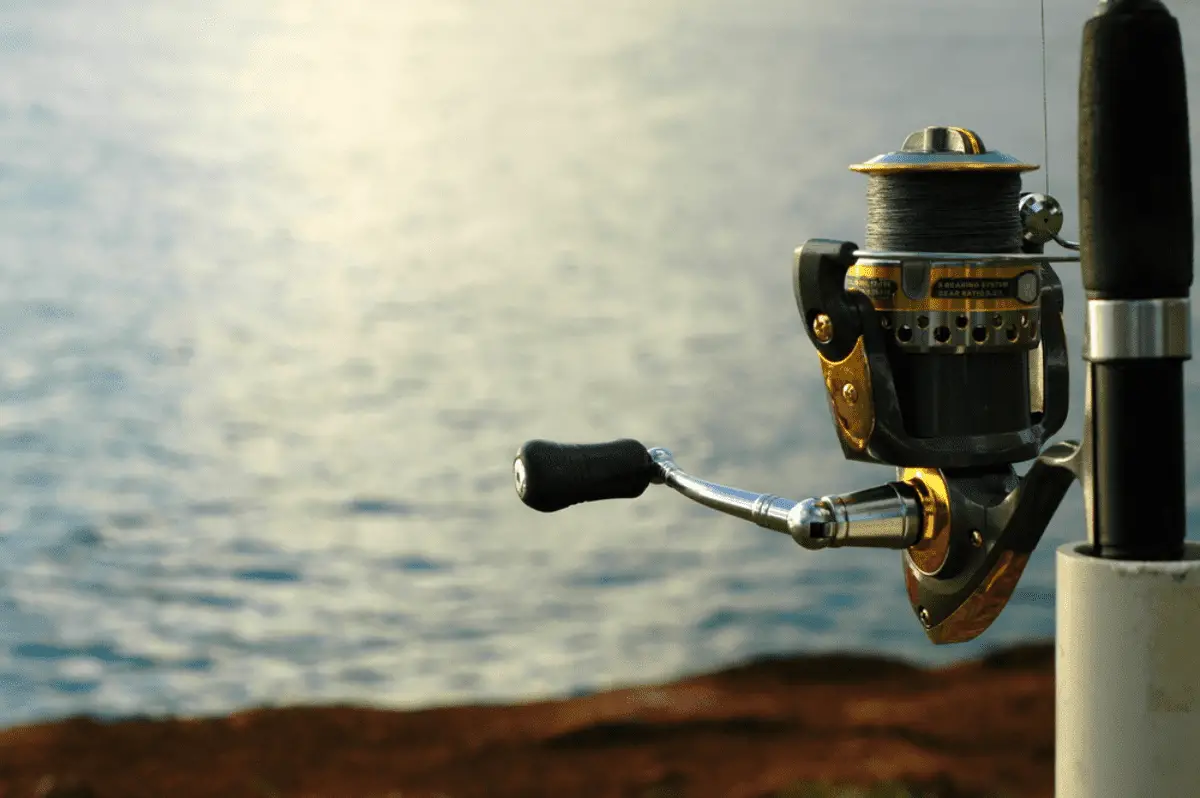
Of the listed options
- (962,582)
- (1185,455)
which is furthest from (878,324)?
(1185,455)

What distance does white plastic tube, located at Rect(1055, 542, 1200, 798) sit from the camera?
→ 1063 mm

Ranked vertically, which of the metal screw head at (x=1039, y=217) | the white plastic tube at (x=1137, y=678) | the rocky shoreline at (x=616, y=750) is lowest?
the rocky shoreline at (x=616, y=750)

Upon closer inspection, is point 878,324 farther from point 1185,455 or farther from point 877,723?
point 877,723

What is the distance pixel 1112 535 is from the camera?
1.11m

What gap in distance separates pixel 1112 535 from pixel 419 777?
13.2 ft

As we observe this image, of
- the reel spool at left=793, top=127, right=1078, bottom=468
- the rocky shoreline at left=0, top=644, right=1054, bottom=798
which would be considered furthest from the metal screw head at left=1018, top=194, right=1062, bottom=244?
the rocky shoreline at left=0, top=644, right=1054, bottom=798

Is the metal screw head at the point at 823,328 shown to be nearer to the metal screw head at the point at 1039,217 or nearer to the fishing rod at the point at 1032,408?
the fishing rod at the point at 1032,408

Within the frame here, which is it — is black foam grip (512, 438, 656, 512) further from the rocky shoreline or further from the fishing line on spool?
the rocky shoreline

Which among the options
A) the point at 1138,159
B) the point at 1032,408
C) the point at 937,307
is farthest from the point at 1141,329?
the point at 1032,408

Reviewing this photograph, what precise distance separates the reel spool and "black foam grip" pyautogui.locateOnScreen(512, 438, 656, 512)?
293 mm

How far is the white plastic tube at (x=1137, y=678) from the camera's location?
1063 mm

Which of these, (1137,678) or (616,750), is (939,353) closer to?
(1137,678)

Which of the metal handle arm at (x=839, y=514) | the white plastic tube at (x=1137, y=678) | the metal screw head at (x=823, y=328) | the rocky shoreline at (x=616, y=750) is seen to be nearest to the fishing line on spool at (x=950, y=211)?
the metal screw head at (x=823, y=328)

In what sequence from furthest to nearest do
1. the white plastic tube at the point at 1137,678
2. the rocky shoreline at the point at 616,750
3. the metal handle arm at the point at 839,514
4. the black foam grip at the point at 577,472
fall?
the rocky shoreline at the point at 616,750 < the black foam grip at the point at 577,472 < the metal handle arm at the point at 839,514 < the white plastic tube at the point at 1137,678
